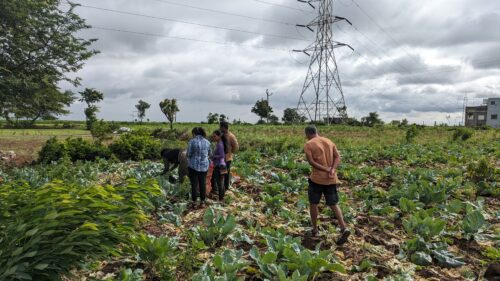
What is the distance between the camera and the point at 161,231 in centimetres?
616

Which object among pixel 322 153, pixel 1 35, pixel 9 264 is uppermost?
pixel 1 35

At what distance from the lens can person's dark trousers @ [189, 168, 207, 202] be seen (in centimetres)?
778

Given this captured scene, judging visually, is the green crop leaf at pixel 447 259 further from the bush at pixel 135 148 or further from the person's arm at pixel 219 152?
the bush at pixel 135 148

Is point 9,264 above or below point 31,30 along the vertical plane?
below

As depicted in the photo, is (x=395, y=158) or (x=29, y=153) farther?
(x=29, y=153)

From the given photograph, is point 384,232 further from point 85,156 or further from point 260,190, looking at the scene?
point 85,156

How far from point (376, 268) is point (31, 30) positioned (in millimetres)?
18376

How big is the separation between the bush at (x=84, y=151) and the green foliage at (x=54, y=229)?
42.0ft

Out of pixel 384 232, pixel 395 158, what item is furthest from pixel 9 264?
pixel 395 158

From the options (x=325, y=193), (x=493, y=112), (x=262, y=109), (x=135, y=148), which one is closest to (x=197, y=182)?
(x=325, y=193)

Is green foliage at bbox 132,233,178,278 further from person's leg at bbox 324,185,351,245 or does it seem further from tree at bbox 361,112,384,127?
tree at bbox 361,112,384,127

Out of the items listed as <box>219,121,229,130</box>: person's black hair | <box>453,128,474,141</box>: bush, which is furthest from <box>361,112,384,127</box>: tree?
<box>219,121,229,130</box>: person's black hair

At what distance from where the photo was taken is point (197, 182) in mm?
7930

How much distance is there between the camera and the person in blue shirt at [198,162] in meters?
7.72
